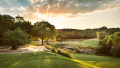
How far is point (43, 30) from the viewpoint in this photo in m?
24.1

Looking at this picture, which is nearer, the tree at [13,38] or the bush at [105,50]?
the tree at [13,38]

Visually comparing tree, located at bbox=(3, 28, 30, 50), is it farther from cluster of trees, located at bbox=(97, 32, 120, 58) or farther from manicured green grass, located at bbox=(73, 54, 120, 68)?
cluster of trees, located at bbox=(97, 32, 120, 58)

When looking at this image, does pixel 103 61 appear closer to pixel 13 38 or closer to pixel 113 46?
pixel 113 46

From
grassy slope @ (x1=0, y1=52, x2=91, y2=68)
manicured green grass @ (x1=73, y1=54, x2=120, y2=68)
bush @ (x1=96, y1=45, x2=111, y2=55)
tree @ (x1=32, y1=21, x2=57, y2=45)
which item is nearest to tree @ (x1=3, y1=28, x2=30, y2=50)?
grassy slope @ (x1=0, y1=52, x2=91, y2=68)

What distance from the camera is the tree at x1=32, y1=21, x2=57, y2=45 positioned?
2375 centimetres

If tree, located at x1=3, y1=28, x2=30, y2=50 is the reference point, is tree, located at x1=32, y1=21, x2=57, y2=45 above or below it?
above

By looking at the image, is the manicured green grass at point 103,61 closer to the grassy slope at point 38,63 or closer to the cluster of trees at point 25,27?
the grassy slope at point 38,63

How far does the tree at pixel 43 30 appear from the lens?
23.8m

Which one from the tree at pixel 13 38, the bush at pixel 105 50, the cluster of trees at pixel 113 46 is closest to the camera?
the tree at pixel 13 38

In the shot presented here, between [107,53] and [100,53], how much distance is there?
153 cm

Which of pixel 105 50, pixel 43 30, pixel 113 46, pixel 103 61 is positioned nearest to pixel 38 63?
pixel 103 61

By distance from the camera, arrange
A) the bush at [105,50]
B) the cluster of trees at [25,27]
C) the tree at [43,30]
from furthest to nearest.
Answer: the tree at [43,30]
the cluster of trees at [25,27]
the bush at [105,50]

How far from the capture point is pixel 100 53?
18094 mm

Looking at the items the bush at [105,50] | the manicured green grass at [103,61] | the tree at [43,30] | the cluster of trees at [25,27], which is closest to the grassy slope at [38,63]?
the manicured green grass at [103,61]
